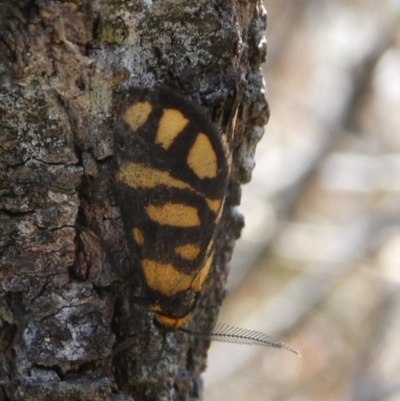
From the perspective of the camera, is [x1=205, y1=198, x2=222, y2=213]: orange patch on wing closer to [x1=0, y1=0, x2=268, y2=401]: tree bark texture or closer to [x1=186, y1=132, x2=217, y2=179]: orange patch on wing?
[x1=186, y1=132, x2=217, y2=179]: orange patch on wing

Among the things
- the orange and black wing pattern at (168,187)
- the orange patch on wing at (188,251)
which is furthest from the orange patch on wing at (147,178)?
the orange patch on wing at (188,251)

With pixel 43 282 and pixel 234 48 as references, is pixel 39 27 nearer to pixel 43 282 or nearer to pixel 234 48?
pixel 234 48

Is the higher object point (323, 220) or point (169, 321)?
point (323, 220)

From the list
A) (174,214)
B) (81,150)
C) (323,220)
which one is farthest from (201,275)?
(323,220)

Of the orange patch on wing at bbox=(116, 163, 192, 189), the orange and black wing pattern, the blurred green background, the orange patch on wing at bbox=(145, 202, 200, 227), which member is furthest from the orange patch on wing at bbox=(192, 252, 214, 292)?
the blurred green background

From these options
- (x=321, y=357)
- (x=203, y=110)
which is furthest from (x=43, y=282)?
(x=321, y=357)

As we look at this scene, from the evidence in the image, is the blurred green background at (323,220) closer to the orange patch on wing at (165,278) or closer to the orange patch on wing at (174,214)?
the orange patch on wing at (165,278)

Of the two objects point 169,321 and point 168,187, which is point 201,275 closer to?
point 169,321
